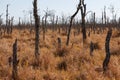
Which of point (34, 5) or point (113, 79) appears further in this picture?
point (34, 5)

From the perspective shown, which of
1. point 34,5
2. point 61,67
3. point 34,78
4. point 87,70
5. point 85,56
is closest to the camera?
point 34,78

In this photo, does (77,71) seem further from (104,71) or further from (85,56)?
(85,56)

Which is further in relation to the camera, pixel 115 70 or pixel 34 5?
pixel 34 5

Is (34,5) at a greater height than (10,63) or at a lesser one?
greater

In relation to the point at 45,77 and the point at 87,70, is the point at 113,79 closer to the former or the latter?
the point at 87,70

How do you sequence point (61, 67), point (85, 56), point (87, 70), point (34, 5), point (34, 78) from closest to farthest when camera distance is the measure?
point (34, 78), point (87, 70), point (61, 67), point (85, 56), point (34, 5)

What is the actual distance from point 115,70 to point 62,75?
6.27 ft

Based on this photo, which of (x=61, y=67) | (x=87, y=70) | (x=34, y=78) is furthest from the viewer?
(x=61, y=67)

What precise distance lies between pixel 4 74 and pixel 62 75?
1897 mm

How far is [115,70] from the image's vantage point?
10867 mm

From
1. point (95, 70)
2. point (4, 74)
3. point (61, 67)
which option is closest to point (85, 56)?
point (61, 67)

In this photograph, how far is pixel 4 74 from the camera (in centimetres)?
1032

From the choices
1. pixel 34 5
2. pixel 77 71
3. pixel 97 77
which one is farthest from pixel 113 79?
pixel 34 5

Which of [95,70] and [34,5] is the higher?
[34,5]
